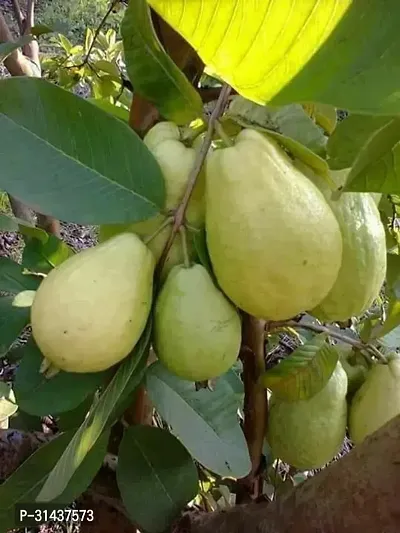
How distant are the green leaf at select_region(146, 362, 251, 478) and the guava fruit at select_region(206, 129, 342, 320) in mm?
234

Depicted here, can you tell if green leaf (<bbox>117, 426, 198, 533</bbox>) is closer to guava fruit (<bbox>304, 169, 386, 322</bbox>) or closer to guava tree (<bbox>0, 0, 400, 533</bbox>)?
guava tree (<bbox>0, 0, 400, 533</bbox>)

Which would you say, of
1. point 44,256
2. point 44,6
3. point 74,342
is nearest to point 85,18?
point 44,6

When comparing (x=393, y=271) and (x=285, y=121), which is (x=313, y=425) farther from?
(x=285, y=121)

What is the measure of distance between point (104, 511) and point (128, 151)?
0.50 meters

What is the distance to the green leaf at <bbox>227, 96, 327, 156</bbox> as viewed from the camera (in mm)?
524

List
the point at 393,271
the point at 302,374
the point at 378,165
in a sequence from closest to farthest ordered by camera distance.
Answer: the point at 378,165 → the point at 302,374 → the point at 393,271

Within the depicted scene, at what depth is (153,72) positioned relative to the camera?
0.55 metres

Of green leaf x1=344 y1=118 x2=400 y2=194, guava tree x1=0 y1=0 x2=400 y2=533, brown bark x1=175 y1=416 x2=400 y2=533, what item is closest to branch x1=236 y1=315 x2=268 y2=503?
guava tree x1=0 y1=0 x2=400 y2=533

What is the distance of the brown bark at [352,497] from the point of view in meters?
0.47

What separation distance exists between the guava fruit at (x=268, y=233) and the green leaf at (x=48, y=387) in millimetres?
166

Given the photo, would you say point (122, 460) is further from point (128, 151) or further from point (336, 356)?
point (128, 151)

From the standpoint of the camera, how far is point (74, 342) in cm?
47

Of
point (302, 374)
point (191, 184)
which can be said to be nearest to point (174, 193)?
point (191, 184)

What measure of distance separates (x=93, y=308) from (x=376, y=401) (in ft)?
1.18
